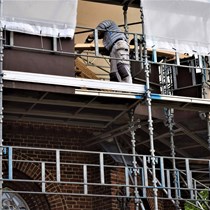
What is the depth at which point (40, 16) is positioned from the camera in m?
12.4

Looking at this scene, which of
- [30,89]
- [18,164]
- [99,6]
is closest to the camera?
[30,89]

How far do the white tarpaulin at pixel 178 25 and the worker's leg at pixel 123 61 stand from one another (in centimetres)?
44

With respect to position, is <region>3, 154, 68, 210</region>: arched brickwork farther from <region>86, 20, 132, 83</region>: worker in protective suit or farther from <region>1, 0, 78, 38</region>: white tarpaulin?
<region>1, 0, 78, 38</region>: white tarpaulin

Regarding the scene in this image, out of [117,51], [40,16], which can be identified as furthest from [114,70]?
[40,16]

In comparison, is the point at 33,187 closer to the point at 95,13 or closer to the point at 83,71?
the point at 83,71

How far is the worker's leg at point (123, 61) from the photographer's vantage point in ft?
42.8

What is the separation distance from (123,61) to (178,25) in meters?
1.34

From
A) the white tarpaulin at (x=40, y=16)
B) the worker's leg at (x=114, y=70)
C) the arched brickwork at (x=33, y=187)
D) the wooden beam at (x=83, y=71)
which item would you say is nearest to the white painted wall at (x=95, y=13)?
the wooden beam at (x=83, y=71)

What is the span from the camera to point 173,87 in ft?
48.0

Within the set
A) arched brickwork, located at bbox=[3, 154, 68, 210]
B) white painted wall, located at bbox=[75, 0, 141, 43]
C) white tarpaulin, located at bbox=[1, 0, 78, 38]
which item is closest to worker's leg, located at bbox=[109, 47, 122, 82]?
white tarpaulin, located at bbox=[1, 0, 78, 38]

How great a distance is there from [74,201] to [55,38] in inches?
146

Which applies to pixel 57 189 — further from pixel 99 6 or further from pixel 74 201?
pixel 99 6

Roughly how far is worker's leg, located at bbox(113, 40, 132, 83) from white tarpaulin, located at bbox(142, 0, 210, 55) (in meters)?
0.44

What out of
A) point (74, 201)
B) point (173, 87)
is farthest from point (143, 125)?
point (74, 201)
